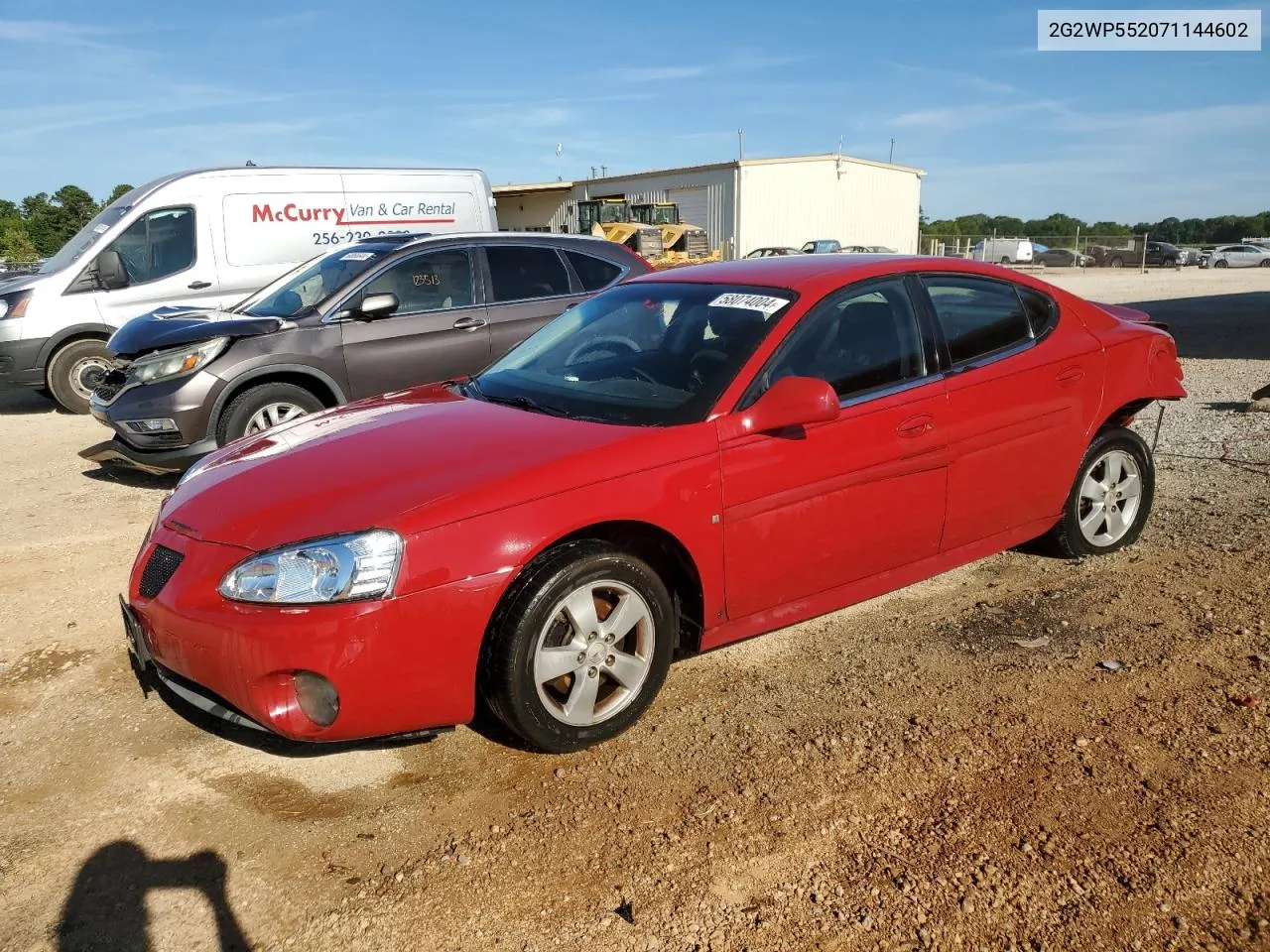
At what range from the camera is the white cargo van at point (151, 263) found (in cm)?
985

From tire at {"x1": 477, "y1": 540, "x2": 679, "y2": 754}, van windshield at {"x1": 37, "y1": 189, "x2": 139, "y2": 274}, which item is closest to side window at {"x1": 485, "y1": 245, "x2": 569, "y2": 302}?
tire at {"x1": 477, "y1": 540, "x2": 679, "y2": 754}

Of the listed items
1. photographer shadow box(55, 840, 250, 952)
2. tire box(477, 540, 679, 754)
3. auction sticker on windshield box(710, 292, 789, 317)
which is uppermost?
auction sticker on windshield box(710, 292, 789, 317)

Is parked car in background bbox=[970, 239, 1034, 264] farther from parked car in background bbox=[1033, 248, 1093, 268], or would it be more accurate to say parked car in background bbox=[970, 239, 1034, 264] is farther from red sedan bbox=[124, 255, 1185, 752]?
red sedan bbox=[124, 255, 1185, 752]

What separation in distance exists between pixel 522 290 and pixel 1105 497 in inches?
176

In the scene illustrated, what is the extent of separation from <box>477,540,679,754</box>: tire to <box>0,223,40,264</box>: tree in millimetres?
37522

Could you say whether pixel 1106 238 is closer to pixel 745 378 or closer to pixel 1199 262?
pixel 1199 262

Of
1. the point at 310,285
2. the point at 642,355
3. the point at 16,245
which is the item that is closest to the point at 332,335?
the point at 310,285

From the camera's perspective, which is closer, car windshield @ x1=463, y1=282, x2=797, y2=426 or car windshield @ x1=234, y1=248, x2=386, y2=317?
car windshield @ x1=463, y1=282, x2=797, y2=426

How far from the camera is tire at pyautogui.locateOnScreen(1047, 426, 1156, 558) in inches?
178

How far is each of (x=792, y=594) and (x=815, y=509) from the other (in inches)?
13.0

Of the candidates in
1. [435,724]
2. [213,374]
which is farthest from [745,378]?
[213,374]

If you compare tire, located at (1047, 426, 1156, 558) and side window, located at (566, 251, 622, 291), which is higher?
side window, located at (566, 251, 622, 291)

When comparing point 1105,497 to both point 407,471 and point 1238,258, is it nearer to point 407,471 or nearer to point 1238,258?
point 407,471

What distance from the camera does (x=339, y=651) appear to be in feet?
8.84
